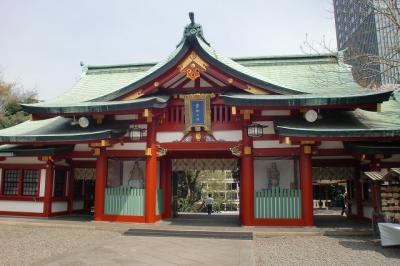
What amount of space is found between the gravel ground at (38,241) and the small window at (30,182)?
8.70 feet

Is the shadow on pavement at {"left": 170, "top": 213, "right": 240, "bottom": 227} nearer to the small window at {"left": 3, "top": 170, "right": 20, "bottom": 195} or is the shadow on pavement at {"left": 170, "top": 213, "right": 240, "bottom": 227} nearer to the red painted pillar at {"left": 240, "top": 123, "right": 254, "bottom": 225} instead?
the red painted pillar at {"left": 240, "top": 123, "right": 254, "bottom": 225}

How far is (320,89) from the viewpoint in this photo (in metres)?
15.8

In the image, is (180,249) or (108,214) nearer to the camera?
(180,249)

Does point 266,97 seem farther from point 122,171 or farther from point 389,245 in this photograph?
point 122,171

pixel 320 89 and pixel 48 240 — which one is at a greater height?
pixel 320 89

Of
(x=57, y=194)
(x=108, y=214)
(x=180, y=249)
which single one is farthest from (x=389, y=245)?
(x=57, y=194)

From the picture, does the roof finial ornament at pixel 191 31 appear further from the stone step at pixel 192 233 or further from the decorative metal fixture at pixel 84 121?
the stone step at pixel 192 233

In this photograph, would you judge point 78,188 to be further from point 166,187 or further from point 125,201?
point 125,201

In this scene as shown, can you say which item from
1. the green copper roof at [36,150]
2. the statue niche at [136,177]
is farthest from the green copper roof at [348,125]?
the green copper roof at [36,150]

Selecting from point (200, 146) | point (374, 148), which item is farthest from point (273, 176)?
point (374, 148)

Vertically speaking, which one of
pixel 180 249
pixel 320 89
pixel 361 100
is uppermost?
pixel 320 89

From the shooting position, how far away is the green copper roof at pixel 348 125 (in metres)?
12.7

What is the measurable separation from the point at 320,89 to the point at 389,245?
24.6 ft

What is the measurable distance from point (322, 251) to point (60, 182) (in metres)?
13.3
